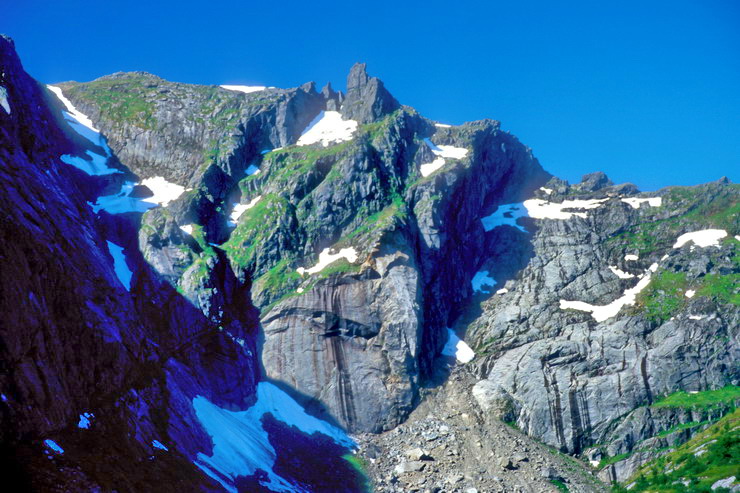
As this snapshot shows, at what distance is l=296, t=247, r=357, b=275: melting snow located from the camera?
287ft

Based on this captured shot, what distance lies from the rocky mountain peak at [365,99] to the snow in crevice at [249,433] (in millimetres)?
68360

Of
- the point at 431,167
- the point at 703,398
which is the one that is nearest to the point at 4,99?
the point at 431,167

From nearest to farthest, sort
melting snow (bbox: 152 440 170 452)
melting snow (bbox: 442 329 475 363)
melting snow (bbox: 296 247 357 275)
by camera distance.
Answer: melting snow (bbox: 152 440 170 452), melting snow (bbox: 442 329 475 363), melting snow (bbox: 296 247 357 275)

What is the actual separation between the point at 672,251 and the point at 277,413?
72.1m

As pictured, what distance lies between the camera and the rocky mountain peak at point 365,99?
4751 inches

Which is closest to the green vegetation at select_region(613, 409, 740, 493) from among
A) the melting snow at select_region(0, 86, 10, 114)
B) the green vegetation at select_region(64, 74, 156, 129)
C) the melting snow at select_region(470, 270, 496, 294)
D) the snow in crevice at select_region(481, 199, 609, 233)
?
the melting snow at select_region(470, 270, 496, 294)

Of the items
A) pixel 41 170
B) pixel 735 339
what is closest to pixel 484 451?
pixel 735 339

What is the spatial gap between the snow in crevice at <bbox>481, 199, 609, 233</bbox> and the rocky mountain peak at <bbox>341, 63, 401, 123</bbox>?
113ft

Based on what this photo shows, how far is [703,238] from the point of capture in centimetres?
9319

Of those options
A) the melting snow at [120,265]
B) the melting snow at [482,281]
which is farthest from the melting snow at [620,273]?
the melting snow at [120,265]

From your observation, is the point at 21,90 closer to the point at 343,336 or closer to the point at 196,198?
the point at 196,198

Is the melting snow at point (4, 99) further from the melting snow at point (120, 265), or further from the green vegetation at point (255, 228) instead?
the green vegetation at point (255, 228)

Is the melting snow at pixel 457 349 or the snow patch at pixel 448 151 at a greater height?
the snow patch at pixel 448 151

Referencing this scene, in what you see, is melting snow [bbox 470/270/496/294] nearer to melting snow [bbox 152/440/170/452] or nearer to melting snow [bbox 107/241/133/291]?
melting snow [bbox 107/241/133/291]
